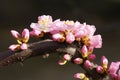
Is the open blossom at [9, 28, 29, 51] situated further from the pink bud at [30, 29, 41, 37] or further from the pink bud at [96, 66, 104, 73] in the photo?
the pink bud at [96, 66, 104, 73]

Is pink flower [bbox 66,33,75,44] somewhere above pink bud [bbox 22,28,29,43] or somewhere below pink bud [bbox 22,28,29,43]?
below

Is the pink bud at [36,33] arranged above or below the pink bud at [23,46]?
above

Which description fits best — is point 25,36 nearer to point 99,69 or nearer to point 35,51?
point 35,51

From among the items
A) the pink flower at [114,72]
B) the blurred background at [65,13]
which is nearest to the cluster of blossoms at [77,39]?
the pink flower at [114,72]

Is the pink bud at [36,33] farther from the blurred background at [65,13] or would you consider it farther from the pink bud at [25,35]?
the blurred background at [65,13]

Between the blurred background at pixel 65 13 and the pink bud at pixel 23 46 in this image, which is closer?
the pink bud at pixel 23 46

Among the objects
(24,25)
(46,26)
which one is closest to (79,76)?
(46,26)

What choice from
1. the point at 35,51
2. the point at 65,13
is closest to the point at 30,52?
the point at 35,51

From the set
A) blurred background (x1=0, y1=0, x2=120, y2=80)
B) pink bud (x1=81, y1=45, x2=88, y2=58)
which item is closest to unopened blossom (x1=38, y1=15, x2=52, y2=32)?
pink bud (x1=81, y1=45, x2=88, y2=58)
